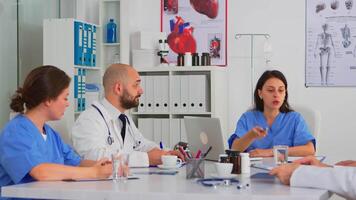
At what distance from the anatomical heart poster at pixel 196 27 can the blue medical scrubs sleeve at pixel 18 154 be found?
10.5 feet

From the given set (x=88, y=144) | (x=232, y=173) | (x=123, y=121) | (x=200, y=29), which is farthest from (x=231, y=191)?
(x=200, y=29)

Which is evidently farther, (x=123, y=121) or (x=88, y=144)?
(x=123, y=121)

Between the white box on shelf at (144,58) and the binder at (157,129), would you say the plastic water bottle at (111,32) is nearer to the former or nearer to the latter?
the white box on shelf at (144,58)

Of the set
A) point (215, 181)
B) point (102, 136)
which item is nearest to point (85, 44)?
point (102, 136)

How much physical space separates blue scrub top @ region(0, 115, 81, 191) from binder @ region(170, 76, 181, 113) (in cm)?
263

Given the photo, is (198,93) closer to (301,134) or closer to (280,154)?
(301,134)

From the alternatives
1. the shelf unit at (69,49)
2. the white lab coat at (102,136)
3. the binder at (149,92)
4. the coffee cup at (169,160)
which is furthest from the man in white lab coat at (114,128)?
the binder at (149,92)

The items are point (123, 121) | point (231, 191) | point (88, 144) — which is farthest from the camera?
point (123, 121)

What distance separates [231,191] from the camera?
2037 mm

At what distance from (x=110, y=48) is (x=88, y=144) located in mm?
2468

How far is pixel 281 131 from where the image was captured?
355 cm

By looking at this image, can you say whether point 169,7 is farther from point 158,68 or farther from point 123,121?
point 123,121

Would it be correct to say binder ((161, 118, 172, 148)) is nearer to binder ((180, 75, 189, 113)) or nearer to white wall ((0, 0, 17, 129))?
binder ((180, 75, 189, 113))

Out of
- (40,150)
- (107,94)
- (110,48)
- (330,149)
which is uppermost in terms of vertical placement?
(110,48)
